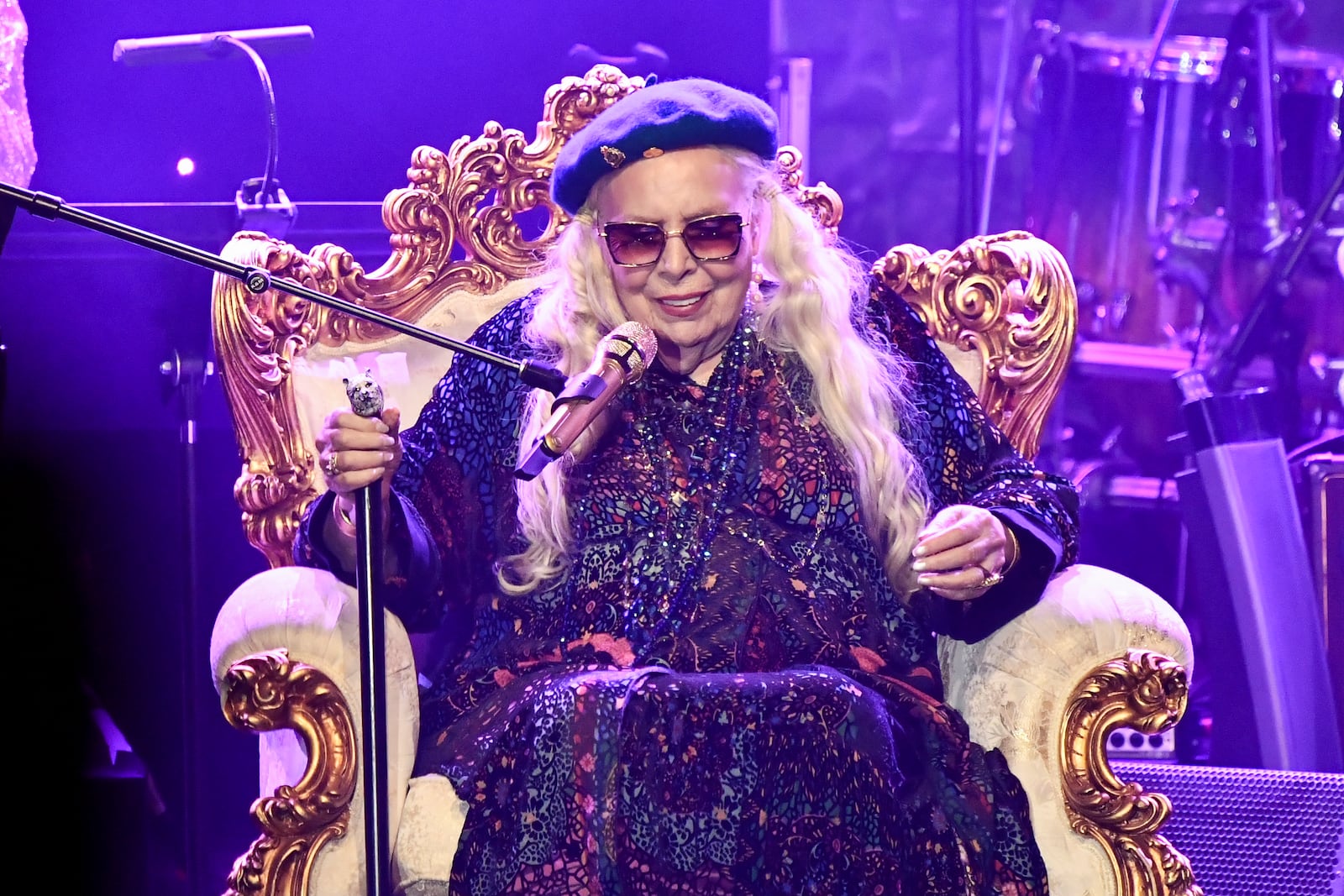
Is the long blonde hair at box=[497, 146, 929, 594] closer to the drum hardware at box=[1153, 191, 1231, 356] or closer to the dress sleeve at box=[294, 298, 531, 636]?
the dress sleeve at box=[294, 298, 531, 636]

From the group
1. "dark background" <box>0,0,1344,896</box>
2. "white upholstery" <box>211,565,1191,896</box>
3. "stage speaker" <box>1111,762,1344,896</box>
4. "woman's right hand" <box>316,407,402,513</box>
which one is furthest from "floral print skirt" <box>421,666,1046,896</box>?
"dark background" <box>0,0,1344,896</box>

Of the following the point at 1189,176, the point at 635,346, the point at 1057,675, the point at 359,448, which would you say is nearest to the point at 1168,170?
the point at 1189,176

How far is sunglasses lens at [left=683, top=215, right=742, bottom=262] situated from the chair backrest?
417 millimetres

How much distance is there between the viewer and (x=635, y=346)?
1.95 m

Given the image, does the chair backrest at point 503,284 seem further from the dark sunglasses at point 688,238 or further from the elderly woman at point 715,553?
the dark sunglasses at point 688,238

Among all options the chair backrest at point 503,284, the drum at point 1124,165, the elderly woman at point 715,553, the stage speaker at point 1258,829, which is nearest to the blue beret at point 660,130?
the elderly woman at point 715,553

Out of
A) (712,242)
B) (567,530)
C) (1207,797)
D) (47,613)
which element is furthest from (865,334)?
(47,613)

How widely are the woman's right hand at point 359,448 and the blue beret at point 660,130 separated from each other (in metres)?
0.84

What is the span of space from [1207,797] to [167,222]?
235 cm

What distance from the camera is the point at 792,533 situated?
2.55m

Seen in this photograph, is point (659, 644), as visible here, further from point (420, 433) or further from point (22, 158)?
point (22, 158)

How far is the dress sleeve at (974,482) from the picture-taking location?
244cm

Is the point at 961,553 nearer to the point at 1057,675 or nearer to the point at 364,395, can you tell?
the point at 1057,675

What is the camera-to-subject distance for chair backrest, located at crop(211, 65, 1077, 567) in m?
2.89
